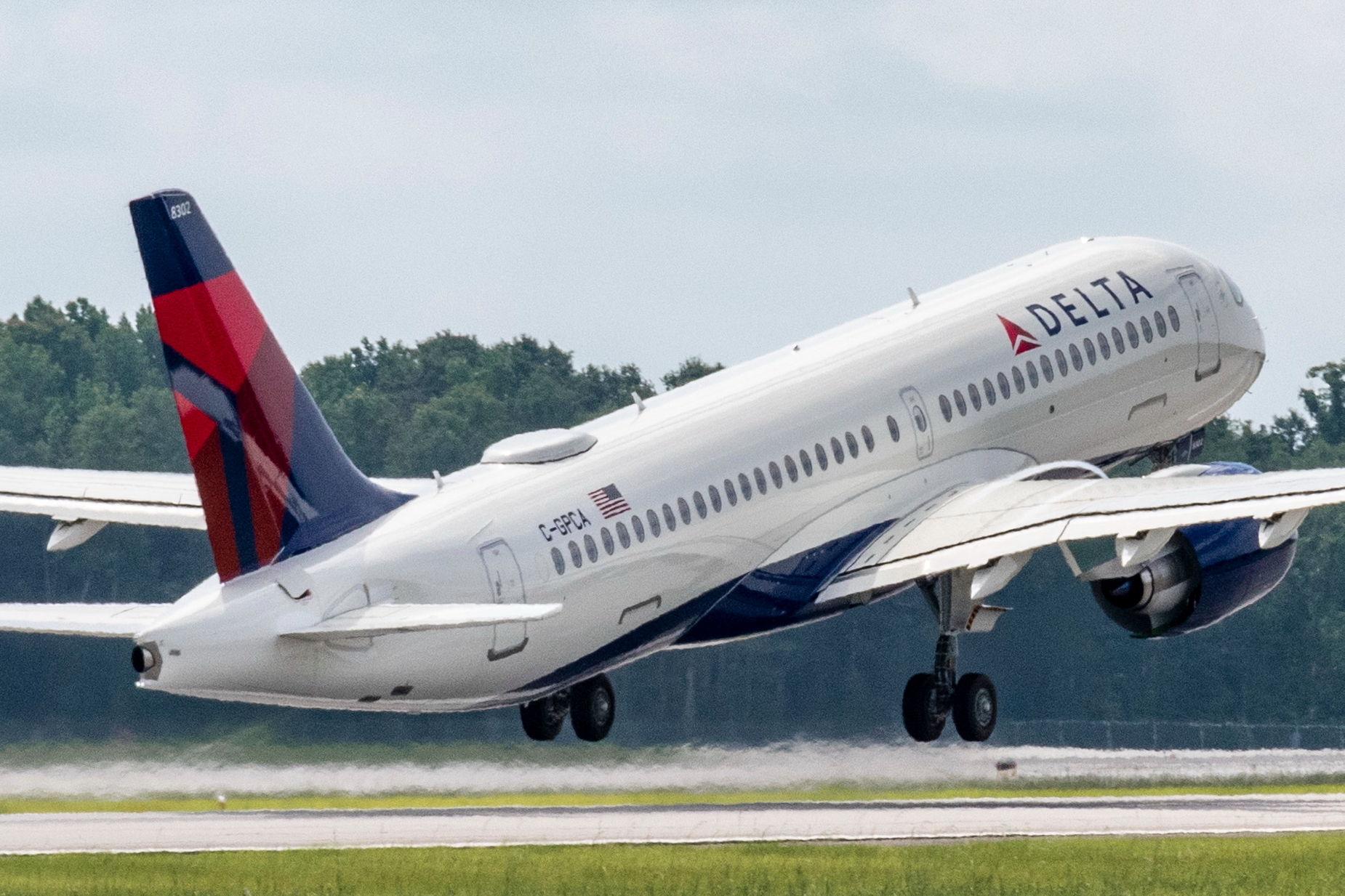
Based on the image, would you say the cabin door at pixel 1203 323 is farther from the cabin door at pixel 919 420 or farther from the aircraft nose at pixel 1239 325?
the cabin door at pixel 919 420

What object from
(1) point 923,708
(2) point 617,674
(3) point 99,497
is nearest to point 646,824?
(1) point 923,708

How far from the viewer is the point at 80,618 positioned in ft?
131

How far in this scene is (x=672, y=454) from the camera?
4734 centimetres

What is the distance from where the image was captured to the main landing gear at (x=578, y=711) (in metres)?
50.9

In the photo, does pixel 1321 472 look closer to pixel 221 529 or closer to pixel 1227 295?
pixel 1227 295

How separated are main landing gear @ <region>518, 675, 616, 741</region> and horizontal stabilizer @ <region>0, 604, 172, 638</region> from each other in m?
10.8

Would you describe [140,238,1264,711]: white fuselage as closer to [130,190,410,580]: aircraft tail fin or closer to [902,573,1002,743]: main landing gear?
[130,190,410,580]: aircraft tail fin

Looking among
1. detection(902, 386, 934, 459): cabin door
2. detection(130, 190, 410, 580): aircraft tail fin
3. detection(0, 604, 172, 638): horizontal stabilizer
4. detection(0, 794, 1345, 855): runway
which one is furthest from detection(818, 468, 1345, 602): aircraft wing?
detection(0, 604, 172, 638): horizontal stabilizer

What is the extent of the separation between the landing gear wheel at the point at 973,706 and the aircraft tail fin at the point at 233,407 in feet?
45.4

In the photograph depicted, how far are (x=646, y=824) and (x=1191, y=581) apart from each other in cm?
1171

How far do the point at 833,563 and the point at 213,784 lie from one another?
15658mm

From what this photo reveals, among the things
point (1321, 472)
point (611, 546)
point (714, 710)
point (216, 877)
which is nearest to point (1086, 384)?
point (1321, 472)

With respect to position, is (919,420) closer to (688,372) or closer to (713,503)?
(713,503)

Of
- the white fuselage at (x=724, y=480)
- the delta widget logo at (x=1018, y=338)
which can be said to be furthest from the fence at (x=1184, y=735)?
the delta widget logo at (x=1018, y=338)
